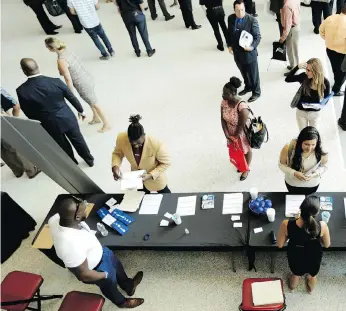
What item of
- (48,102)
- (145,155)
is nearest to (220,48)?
(48,102)

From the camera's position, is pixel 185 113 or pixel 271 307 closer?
pixel 271 307

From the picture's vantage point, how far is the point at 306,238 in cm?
283

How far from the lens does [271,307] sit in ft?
9.86

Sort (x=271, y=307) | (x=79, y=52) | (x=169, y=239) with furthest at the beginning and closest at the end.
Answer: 1. (x=79, y=52)
2. (x=169, y=239)
3. (x=271, y=307)

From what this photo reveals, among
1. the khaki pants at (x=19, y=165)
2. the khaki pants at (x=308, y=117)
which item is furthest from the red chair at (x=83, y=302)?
the khaki pants at (x=308, y=117)

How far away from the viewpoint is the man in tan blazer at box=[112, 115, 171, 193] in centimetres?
350

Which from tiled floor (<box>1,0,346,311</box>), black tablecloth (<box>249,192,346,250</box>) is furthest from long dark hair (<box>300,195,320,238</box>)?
tiled floor (<box>1,0,346,311</box>)

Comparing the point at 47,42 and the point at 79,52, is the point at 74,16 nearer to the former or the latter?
the point at 79,52

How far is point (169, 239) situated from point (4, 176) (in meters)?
3.20


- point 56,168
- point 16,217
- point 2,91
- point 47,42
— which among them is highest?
point 47,42

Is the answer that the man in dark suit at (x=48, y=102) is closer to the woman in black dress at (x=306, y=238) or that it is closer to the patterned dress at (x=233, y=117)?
the patterned dress at (x=233, y=117)

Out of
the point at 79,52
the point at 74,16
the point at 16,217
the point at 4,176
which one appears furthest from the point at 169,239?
the point at 74,16

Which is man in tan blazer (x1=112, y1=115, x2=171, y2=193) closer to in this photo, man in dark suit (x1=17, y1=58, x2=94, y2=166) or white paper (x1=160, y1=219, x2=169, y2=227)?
white paper (x1=160, y1=219, x2=169, y2=227)

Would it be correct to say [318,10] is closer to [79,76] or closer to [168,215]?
[79,76]
